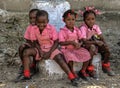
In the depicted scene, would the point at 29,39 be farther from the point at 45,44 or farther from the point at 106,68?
the point at 106,68

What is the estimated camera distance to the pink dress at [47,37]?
5523 mm

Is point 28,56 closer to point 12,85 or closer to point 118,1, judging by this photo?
point 12,85

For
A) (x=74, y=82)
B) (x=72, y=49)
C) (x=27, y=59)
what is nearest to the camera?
(x=74, y=82)

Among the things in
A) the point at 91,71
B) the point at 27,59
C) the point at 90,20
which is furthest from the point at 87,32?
the point at 27,59

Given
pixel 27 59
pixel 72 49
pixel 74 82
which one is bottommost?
pixel 74 82

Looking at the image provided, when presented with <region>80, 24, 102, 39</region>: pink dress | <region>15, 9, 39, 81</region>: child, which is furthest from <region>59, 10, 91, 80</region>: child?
<region>15, 9, 39, 81</region>: child

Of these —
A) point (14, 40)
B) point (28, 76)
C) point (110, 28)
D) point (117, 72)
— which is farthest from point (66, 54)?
point (110, 28)

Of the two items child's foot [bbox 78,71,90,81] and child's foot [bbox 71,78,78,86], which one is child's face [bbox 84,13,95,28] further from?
child's foot [bbox 71,78,78,86]

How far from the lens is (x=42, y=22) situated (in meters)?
5.47

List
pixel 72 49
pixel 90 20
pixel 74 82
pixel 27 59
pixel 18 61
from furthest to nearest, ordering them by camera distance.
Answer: pixel 18 61 < pixel 90 20 < pixel 72 49 < pixel 27 59 < pixel 74 82

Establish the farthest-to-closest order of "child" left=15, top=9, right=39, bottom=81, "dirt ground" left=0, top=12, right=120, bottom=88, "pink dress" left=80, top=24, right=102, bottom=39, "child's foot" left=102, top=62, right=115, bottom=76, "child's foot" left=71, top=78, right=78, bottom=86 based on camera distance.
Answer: "child's foot" left=102, top=62, right=115, bottom=76
"pink dress" left=80, top=24, right=102, bottom=39
"child" left=15, top=9, right=39, bottom=81
"dirt ground" left=0, top=12, right=120, bottom=88
"child's foot" left=71, top=78, right=78, bottom=86

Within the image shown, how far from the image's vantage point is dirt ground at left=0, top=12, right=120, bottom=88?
215 inches

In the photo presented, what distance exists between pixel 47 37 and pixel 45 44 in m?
0.12

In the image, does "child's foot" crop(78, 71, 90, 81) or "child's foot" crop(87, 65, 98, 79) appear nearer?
"child's foot" crop(78, 71, 90, 81)
